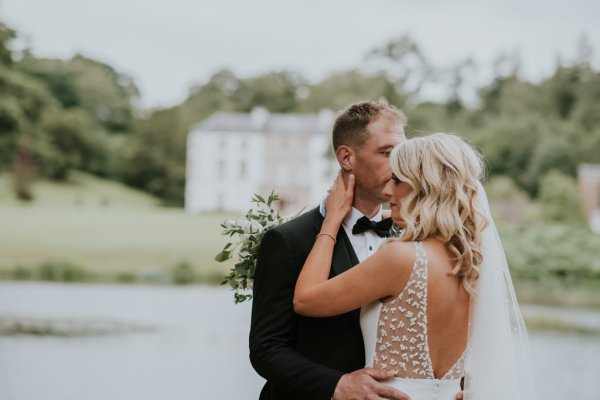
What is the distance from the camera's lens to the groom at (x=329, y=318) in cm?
219

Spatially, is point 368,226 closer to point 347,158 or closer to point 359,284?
point 347,158

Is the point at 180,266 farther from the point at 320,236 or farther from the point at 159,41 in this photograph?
the point at 320,236

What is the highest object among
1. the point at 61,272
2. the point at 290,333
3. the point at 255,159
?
the point at 255,159

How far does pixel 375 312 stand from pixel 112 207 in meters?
34.1

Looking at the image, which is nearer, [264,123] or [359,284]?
[359,284]

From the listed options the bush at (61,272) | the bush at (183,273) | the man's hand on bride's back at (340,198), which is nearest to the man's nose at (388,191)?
the man's hand on bride's back at (340,198)

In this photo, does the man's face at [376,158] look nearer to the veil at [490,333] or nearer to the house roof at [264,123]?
the veil at [490,333]

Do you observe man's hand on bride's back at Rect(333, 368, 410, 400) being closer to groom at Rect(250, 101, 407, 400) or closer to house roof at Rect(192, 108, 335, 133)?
groom at Rect(250, 101, 407, 400)

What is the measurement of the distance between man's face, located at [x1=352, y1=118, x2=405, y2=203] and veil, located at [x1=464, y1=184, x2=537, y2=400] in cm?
31

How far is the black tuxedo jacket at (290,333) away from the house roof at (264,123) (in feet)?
123

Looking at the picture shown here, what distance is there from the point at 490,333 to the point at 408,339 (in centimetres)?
30

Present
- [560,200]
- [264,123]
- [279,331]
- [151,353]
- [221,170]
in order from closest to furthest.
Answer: [279,331]
[151,353]
[560,200]
[264,123]
[221,170]

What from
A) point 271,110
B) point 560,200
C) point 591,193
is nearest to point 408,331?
point 560,200

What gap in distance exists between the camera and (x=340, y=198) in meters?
2.43
